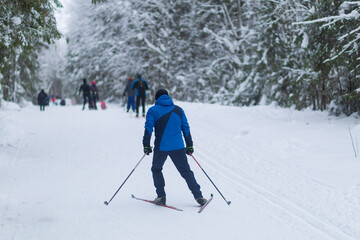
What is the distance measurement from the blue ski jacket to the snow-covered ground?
103cm

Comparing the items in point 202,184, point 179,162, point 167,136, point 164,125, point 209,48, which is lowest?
point 202,184

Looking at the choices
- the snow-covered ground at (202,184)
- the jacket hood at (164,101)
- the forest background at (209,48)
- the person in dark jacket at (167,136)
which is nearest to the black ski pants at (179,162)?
the person in dark jacket at (167,136)

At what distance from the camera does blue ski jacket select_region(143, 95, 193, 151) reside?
5.16m

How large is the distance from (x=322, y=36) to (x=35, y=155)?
8.36m

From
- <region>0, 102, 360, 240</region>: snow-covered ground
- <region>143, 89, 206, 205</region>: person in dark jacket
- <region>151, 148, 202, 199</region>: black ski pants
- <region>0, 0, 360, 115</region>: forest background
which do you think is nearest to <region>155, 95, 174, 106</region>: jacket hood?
<region>143, 89, 206, 205</region>: person in dark jacket

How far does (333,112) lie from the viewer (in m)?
10.8

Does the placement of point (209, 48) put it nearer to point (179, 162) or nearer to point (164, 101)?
point (164, 101)

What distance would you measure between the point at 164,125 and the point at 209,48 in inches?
709

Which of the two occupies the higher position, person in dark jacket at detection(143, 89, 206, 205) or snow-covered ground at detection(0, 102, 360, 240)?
person in dark jacket at detection(143, 89, 206, 205)

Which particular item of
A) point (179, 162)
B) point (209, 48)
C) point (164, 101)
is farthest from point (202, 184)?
point (209, 48)

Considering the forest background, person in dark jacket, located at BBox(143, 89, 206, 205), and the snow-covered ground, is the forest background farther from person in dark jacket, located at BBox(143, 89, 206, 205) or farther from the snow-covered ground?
person in dark jacket, located at BBox(143, 89, 206, 205)

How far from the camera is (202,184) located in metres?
6.44

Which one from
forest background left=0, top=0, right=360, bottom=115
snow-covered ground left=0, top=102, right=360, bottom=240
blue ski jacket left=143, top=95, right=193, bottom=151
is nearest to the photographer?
snow-covered ground left=0, top=102, right=360, bottom=240

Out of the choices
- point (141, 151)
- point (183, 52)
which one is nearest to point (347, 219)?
point (141, 151)
